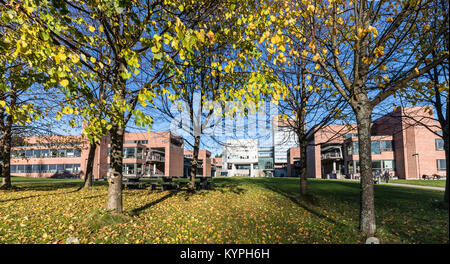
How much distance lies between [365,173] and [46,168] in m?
64.2

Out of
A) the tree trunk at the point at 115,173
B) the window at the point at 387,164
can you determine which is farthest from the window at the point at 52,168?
the window at the point at 387,164

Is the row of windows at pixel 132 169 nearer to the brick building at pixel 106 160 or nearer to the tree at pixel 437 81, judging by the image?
the brick building at pixel 106 160

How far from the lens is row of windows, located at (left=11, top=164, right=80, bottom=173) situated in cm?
4778

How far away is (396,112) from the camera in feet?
11.3

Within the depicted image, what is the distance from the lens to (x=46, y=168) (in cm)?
4866

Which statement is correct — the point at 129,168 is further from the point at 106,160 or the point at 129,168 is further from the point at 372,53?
the point at 372,53

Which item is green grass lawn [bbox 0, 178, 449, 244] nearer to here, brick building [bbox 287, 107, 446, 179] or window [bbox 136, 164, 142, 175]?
brick building [bbox 287, 107, 446, 179]

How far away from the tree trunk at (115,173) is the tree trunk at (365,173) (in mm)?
6166

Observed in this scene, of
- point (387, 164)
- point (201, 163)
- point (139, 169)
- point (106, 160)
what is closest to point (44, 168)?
point (106, 160)

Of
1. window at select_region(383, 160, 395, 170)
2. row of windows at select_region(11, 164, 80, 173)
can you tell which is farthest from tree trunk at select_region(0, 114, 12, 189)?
row of windows at select_region(11, 164, 80, 173)

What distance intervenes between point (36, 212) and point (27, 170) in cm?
5957

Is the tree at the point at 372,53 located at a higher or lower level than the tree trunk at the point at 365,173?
higher

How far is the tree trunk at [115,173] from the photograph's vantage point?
615 centimetres
